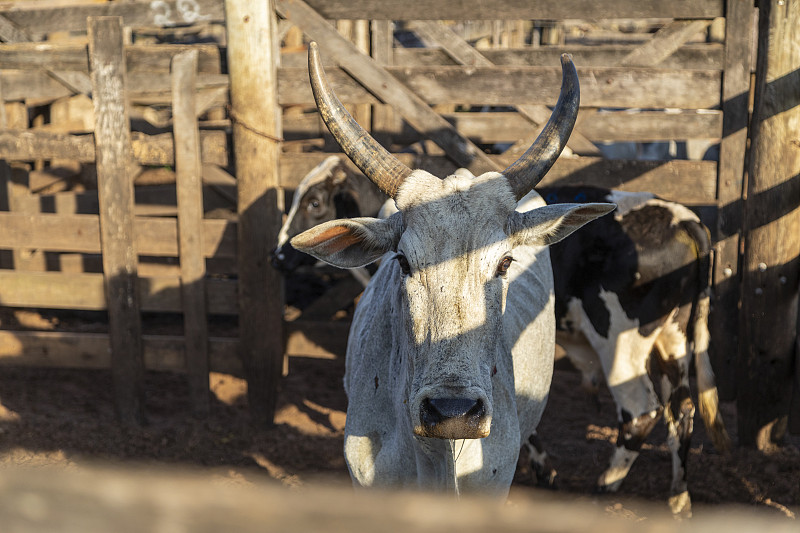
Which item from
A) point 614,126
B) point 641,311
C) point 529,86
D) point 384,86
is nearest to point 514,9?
point 529,86

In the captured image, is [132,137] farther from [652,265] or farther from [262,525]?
[262,525]

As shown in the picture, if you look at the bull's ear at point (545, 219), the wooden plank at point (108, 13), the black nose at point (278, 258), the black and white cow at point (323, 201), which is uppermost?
the wooden plank at point (108, 13)

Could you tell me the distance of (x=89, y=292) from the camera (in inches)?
220

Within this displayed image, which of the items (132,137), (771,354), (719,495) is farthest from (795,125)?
(132,137)

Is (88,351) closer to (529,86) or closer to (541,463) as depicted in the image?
(541,463)

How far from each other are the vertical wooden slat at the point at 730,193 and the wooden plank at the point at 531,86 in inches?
4.7

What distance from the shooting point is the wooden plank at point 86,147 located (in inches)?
207

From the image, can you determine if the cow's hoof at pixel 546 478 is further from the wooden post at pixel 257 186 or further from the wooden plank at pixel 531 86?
the wooden plank at pixel 531 86

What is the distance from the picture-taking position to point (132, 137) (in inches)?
209

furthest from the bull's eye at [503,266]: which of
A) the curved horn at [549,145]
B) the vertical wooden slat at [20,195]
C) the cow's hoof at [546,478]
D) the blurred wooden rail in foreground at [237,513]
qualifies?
the vertical wooden slat at [20,195]

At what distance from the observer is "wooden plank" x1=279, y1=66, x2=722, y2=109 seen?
4.74m

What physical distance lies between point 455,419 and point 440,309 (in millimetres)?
404

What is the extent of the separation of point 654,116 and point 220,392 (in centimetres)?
384

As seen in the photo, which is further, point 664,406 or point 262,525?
point 664,406
